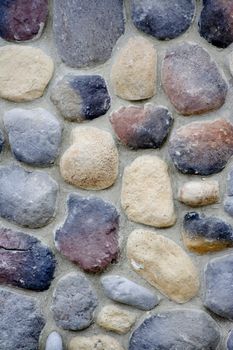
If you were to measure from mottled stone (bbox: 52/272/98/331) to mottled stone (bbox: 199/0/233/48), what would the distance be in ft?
1.97

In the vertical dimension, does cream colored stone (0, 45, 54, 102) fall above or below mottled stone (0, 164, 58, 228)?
above

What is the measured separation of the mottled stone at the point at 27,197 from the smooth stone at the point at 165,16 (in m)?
0.40

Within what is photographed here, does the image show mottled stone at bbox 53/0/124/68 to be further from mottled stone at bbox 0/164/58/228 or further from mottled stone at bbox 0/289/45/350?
mottled stone at bbox 0/289/45/350

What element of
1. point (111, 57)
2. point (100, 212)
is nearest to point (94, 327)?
point (100, 212)

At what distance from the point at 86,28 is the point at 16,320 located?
0.67 m

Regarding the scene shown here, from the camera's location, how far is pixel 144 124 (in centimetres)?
155

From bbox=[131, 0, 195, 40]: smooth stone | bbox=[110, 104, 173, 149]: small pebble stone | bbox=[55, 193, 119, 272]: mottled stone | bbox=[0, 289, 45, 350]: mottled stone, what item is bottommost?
bbox=[0, 289, 45, 350]: mottled stone

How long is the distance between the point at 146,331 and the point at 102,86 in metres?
0.55

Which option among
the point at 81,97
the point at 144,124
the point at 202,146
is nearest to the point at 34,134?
the point at 81,97

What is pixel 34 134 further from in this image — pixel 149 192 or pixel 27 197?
pixel 149 192

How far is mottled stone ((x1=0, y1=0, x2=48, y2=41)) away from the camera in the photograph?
1.55m

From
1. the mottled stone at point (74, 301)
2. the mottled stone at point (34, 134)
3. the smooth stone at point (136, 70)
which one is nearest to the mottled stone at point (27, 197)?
the mottled stone at point (34, 134)

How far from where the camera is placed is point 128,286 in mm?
1560

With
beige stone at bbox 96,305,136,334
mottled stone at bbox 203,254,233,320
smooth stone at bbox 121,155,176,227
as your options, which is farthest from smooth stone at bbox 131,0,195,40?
beige stone at bbox 96,305,136,334
